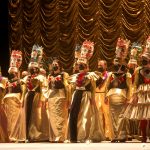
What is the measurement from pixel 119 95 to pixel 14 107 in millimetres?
2613

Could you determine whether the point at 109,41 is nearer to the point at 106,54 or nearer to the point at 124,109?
the point at 106,54

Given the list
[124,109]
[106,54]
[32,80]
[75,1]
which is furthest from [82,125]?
[75,1]

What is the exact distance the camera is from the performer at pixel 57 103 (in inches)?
439

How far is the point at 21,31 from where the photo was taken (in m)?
17.0

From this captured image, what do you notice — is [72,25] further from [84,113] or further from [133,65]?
[84,113]

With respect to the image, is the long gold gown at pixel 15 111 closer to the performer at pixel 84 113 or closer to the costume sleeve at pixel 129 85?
the performer at pixel 84 113

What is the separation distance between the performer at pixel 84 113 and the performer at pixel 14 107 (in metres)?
1.58

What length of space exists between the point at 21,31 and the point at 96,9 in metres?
2.51

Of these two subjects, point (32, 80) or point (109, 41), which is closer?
point (32, 80)

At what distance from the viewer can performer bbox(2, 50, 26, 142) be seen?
462 inches

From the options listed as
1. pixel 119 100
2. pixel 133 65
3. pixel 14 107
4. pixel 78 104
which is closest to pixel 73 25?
pixel 133 65

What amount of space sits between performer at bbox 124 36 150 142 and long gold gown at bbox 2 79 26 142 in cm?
281

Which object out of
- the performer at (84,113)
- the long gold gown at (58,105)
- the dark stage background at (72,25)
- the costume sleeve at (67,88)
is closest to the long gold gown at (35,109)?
the long gold gown at (58,105)

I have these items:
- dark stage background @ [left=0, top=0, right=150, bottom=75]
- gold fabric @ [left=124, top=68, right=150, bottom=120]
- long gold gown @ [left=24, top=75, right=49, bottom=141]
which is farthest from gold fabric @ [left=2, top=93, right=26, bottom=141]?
dark stage background @ [left=0, top=0, right=150, bottom=75]
